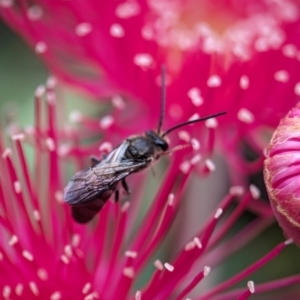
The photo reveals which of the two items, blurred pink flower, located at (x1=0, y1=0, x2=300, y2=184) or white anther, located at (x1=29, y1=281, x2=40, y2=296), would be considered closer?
white anther, located at (x1=29, y1=281, x2=40, y2=296)

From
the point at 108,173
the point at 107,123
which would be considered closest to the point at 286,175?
the point at 108,173

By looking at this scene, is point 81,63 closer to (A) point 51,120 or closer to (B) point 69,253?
(A) point 51,120

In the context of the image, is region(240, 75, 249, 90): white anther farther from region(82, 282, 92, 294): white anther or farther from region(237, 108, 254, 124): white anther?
region(82, 282, 92, 294): white anther

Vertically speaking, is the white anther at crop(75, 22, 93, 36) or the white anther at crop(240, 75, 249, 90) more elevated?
the white anther at crop(75, 22, 93, 36)

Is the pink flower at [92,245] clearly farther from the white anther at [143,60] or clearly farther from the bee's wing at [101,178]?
the white anther at [143,60]

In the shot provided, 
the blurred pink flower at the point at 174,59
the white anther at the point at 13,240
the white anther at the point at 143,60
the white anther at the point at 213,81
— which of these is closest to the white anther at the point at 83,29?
the blurred pink flower at the point at 174,59

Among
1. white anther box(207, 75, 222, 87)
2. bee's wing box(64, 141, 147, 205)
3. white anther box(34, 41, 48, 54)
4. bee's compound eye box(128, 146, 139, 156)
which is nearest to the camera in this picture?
bee's wing box(64, 141, 147, 205)

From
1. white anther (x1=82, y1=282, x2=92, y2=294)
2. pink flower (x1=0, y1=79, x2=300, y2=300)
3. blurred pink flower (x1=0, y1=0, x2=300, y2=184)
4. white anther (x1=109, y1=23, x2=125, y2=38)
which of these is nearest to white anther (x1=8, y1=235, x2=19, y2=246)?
pink flower (x1=0, y1=79, x2=300, y2=300)

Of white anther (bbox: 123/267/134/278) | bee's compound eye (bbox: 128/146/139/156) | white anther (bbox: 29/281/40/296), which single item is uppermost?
bee's compound eye (bbox: 128/146/139/156)
